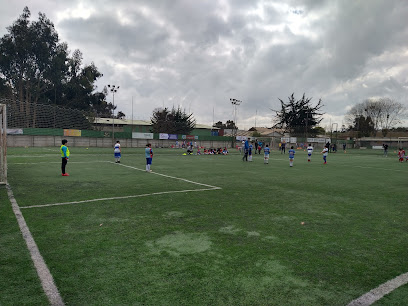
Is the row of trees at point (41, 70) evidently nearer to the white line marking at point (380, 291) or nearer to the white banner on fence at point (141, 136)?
the white banner on fence at point (141, 136)

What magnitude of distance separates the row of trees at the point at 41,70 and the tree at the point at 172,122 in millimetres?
15365

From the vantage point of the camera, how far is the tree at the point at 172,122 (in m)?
69.6

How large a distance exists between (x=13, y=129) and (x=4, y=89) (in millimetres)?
23505

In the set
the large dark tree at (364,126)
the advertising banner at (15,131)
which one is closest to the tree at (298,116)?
the large dark tree at (364,126)

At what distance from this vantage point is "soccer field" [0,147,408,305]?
3553mm

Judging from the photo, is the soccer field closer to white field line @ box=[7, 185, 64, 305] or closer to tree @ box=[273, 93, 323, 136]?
white field line @ box=[7, 185, 64, 305]

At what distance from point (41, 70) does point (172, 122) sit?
30.4 meters

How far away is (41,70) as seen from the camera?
60.4 meters

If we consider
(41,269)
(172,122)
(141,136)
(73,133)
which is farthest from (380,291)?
(172,122)

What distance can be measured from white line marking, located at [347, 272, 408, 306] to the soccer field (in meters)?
0.06

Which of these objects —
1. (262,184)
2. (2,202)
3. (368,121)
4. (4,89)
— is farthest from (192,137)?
(368,121)

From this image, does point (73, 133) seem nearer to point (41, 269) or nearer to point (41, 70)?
point (41, 70)

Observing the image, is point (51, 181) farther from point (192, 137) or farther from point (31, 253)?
point (192, 137)

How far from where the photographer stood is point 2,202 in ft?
26.4
